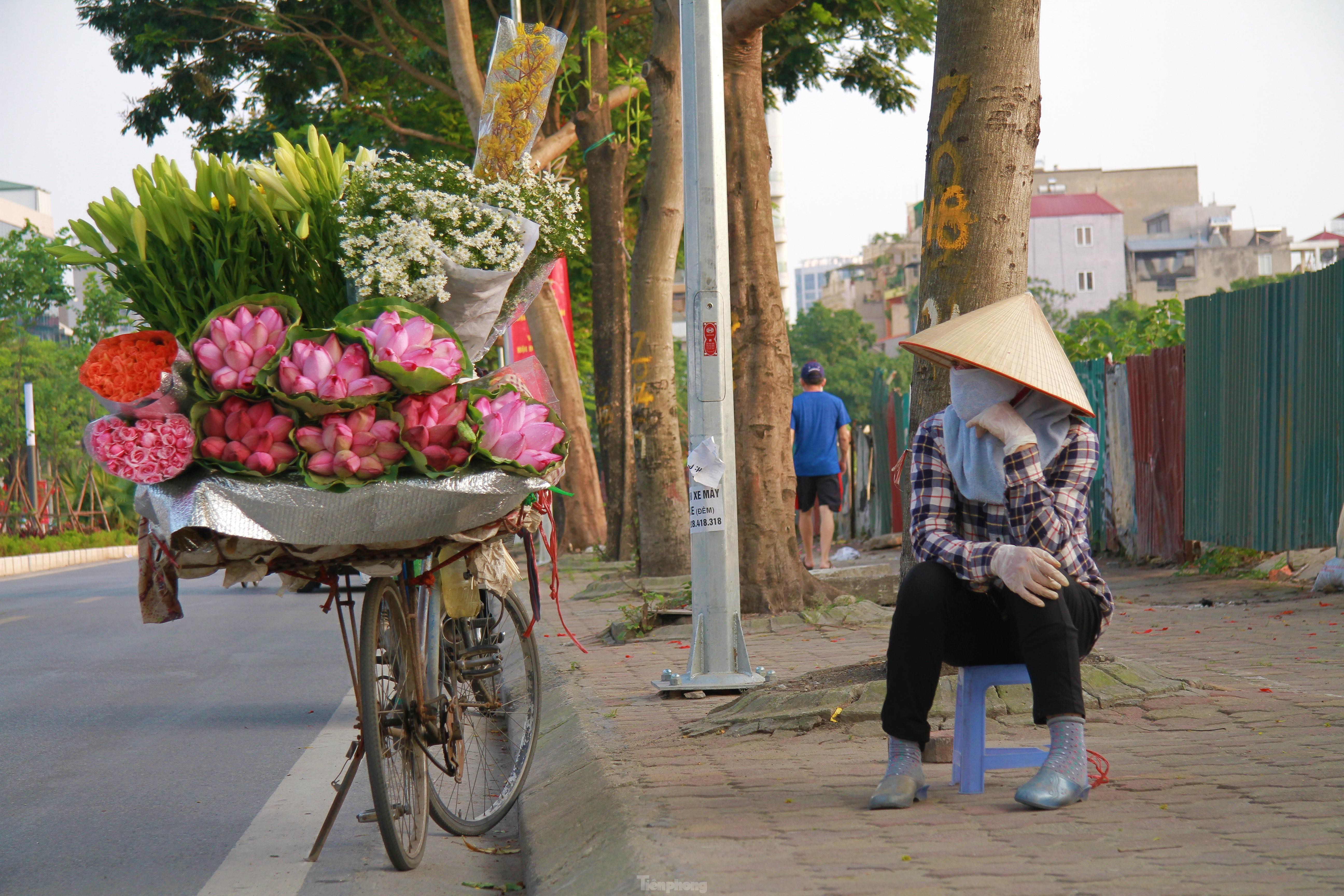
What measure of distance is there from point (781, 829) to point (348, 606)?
1.49 meters

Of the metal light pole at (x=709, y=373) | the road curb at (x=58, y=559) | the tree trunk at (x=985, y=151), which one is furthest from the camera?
the road curb at (x=58, y=559)

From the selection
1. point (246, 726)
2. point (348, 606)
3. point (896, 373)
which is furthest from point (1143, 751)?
point (896, 373)

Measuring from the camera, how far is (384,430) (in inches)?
140

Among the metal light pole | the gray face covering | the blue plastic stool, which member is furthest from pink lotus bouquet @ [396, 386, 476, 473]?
the metal light pole

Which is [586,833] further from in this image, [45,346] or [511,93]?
[45,346]

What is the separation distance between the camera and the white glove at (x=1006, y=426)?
3.84 meters

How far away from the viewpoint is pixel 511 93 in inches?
228

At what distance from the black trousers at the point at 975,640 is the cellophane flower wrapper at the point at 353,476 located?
4.88 ft

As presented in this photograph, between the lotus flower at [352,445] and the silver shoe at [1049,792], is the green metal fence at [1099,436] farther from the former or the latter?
→ the lotus flower at [352,445]

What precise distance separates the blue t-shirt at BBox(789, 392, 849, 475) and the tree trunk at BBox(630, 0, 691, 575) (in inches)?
45.3

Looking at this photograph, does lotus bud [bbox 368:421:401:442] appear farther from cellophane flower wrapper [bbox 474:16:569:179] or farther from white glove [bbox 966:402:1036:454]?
white glove [bbox 966:402:1036:454]

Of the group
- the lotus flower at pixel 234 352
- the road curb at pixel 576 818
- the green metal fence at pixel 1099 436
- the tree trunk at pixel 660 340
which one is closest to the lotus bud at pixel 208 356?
the lotus flower at pixel 234 352

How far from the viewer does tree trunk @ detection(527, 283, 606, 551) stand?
1778 cm

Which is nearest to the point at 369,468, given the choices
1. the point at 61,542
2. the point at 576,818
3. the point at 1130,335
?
the point at 576,818
